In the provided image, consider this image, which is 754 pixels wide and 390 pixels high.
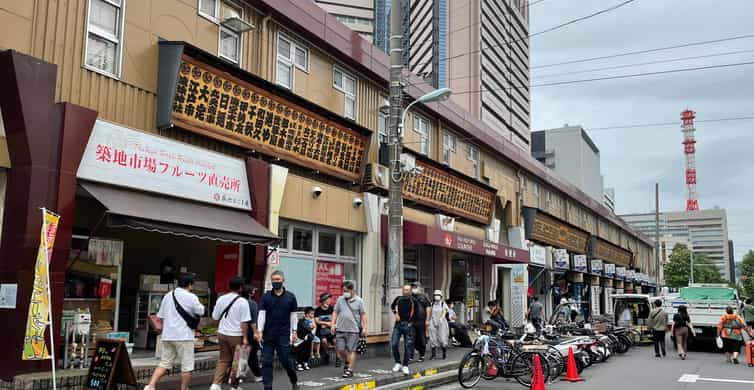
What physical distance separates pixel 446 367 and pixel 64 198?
878cm

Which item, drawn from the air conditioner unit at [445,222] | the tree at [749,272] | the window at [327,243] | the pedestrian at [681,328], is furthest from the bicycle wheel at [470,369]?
the tree at [749,272]

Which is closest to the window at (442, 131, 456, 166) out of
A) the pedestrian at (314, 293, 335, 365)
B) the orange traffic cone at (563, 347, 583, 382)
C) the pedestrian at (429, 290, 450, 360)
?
the pedestrian at (429, 290, 450, 360)

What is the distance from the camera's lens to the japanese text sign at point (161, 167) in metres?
9.73

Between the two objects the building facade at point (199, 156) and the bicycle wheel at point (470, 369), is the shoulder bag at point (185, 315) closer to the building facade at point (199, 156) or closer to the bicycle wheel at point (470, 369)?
the building facade at point (199, 156)

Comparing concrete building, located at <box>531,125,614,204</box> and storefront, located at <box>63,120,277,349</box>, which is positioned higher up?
concrete building, located at <box>531,125,614,204</box>

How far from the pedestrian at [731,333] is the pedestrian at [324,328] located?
11.2m

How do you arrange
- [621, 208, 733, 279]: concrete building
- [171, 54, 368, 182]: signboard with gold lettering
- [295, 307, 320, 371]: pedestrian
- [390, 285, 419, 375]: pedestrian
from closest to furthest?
[171, 54, 368, 182]: signboard with gold lettering
[295, 307, 320, 371]: pedestrian
[390, 285, 419, 375]: pedestrian
[621, 208, 733, 279]: concrete building

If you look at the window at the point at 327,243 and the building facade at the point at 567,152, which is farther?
the building facade at the point at 567,152

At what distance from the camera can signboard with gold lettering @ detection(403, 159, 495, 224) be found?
1892 centimetres

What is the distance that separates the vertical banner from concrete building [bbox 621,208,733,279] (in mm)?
186319

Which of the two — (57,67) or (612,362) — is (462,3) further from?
(57,67)

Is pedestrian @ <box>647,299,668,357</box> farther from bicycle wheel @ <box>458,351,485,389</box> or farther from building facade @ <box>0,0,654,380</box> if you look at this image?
bicycle wheel @ <box>458,351,485,389</box>

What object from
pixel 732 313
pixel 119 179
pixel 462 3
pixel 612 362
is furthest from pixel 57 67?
pixel 462 3

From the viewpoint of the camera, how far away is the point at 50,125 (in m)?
9.00
